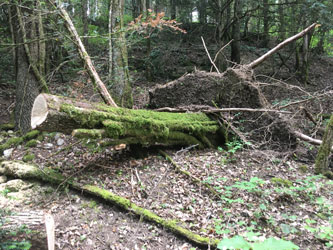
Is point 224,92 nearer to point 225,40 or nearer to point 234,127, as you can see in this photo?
point 234,127

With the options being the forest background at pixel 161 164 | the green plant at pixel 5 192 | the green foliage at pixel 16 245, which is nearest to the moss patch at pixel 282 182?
the forest background at pixel 161 164

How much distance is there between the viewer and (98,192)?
4250 mm

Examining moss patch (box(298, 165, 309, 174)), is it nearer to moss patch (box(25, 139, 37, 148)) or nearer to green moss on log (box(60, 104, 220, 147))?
green moss on log (box(60, 104, 220, 147))

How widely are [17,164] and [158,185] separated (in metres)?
3.10

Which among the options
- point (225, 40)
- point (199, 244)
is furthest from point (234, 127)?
point (225, 40)

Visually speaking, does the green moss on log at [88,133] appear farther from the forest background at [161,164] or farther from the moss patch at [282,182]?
the moss patch at [282,182]

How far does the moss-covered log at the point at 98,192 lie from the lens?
136 inches

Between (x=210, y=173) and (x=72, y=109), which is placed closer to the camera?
(x=72, y=109)

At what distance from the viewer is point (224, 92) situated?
260 inches

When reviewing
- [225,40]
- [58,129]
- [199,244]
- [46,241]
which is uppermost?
[225,40]

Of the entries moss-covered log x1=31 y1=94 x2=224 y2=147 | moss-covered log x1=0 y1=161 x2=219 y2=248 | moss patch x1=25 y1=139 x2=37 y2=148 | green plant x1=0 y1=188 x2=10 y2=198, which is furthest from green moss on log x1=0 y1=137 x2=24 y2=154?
moss-covered log x1=31 y1=94 x2=224 y2=147

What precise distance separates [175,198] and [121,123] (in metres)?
1.77

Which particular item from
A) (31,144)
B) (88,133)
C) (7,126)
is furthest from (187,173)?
(7,126)

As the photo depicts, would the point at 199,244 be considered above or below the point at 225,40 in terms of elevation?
below
